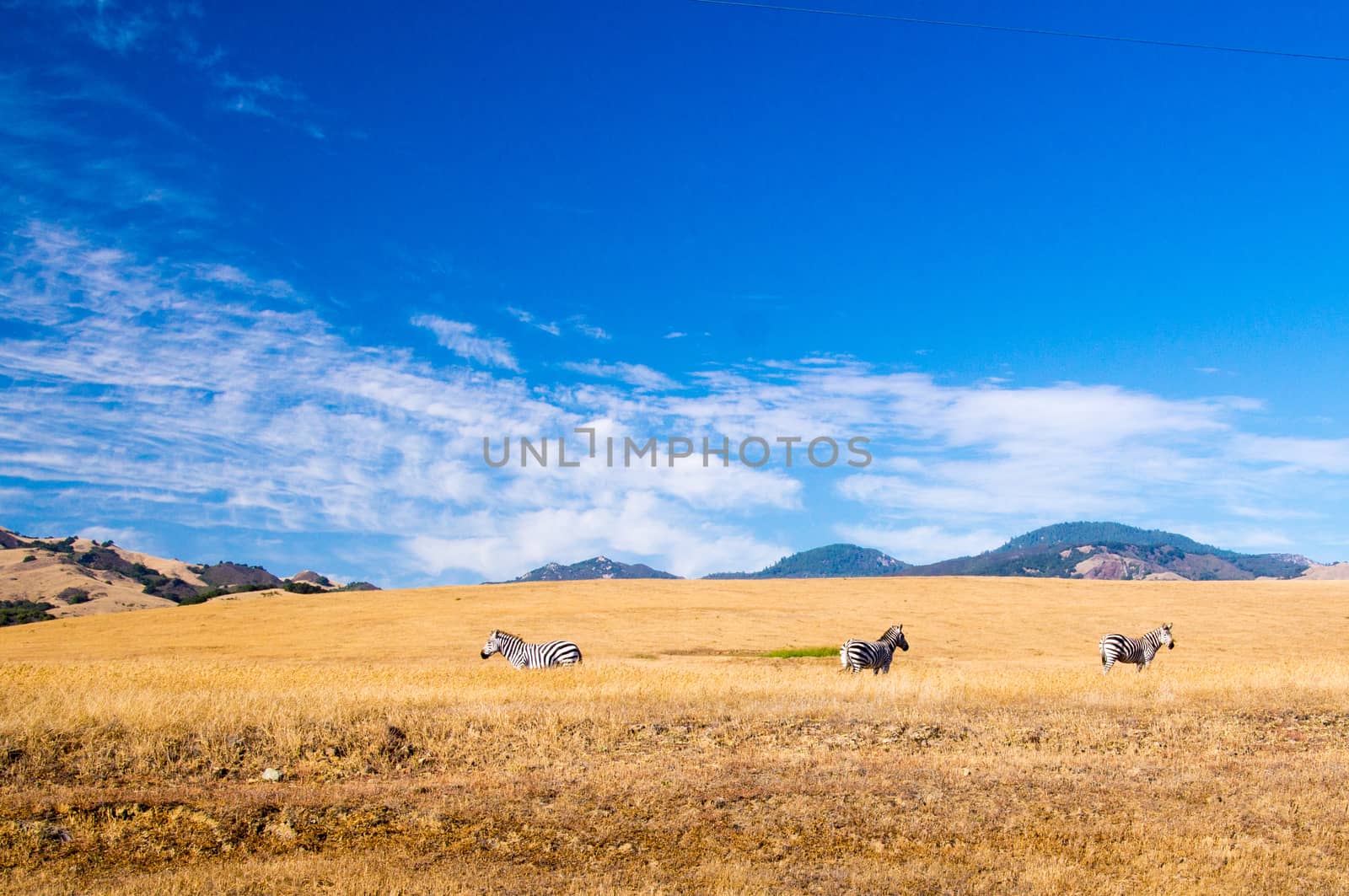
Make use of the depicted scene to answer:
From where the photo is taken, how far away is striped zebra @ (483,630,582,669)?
1205 inches

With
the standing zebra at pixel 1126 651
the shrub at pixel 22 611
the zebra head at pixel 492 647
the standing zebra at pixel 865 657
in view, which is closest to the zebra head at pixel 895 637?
the standing zebra at pixel 865 657

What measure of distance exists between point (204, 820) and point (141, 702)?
21.8 ft

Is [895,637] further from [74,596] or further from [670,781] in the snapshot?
[74,596]

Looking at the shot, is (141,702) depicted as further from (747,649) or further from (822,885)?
(747,649)

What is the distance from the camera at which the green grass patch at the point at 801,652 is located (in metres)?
37.2

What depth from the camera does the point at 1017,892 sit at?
8156mm

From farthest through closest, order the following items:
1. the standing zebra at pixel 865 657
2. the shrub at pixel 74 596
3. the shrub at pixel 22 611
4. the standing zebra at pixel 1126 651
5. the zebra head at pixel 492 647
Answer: the shrub at pixel 74 596
the shrub at pixel 22 611
the zebra head at pixel 492 647
the standing zebra at pixel 1126 651
the standing zebra at pixel 865 657

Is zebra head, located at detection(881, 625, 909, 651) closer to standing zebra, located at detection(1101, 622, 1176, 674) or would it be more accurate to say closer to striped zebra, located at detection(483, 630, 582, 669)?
standing zebra, located at detection(1101, 622, 1176, 674)

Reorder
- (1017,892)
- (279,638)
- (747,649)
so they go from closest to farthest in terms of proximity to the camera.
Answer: (1017,892)
(747,649)
(279,638)

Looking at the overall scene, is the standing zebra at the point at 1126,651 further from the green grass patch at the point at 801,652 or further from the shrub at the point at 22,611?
the shrub at the point at 22,611

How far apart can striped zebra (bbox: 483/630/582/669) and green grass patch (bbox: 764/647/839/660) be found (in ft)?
30.2

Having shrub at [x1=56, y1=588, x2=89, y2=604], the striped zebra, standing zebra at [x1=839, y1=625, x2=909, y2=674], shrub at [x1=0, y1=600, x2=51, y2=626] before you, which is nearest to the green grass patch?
standing zebra at [x1=839, y1=625, x2=909, y2=674]

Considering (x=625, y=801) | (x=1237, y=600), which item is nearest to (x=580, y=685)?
(x=625, y=801)

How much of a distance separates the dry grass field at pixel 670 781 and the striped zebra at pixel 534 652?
420 cm
